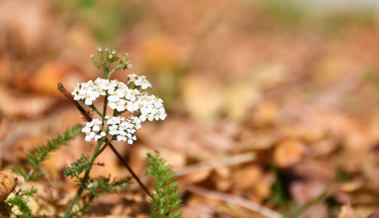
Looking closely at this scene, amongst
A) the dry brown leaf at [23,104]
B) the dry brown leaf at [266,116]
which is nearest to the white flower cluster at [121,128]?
the dry brown leaf at [23,104]

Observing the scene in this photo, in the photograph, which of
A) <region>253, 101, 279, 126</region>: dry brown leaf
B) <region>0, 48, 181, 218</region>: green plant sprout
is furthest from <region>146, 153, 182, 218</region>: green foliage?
<region>253, 101, 279, 126</region>: dry brown leaf

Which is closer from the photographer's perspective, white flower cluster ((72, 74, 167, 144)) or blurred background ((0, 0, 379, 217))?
white flower cluster ((72, 74, 167, 144))

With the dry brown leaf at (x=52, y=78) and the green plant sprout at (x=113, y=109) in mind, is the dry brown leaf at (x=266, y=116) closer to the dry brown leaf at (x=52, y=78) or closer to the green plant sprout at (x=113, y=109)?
the dry brown leaf at (x=52, y=78)

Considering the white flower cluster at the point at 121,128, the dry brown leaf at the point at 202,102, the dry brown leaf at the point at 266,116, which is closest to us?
the white flower cluster at the point at 121,128

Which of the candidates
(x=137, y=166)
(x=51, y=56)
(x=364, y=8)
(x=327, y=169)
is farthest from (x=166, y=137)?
(x=364, y=8)

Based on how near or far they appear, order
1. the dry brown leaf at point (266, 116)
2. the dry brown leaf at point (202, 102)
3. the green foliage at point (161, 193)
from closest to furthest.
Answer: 1. the green foliage at point (161, 193)
2. the dry brown leaf at point (266, 116)
3. the dry brown leaf at point (202, 102)

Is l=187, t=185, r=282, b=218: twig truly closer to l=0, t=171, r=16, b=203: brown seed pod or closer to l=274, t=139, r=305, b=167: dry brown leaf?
l=274, t=139, r=305, b=167: dry brown leaf

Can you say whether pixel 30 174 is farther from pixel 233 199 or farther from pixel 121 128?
pixel 233 199

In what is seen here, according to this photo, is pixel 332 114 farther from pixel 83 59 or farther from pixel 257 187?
pixel 83 59
